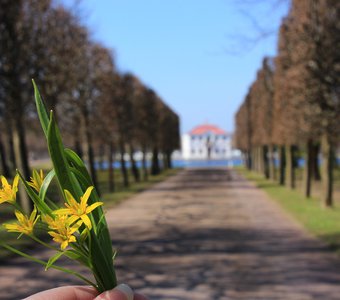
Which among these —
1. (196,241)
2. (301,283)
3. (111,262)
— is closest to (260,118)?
(196,241)

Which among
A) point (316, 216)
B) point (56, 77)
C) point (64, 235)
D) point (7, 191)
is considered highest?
point (56, 77)

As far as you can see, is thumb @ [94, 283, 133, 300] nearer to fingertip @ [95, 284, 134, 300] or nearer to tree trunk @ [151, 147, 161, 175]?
fingertip @ [95, 284, 134, 300]

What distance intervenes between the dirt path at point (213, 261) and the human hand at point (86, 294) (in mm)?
5691

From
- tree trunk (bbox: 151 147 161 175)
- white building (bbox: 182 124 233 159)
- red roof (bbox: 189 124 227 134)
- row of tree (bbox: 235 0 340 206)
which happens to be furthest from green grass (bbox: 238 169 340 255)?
red roof (bbox: 189 124 227 134)

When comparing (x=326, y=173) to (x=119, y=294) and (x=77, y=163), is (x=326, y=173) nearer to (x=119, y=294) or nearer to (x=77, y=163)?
(x=77, y=163)

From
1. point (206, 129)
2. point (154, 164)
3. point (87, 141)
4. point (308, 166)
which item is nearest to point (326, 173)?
point (308, 166)

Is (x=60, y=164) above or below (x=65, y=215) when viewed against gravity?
above

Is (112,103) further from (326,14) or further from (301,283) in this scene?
(301,283)

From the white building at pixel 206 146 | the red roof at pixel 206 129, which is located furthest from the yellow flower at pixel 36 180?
the red roof at pixel 206 129

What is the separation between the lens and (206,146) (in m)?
106

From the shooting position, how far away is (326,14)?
46.3 ft

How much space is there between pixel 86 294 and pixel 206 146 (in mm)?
104950

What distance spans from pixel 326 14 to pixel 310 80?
186cm

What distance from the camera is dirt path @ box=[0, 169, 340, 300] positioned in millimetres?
7227
